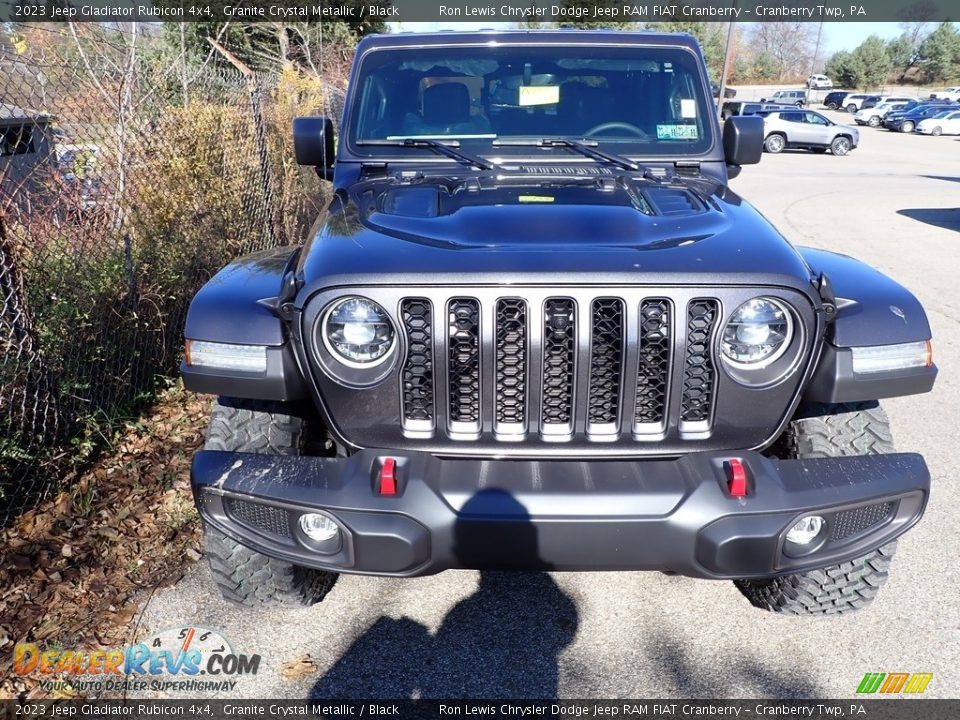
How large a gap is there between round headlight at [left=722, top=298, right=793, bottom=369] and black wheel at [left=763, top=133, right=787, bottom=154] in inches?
997

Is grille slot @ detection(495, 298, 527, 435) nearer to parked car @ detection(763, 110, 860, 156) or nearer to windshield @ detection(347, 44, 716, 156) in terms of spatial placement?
windshield @ detection(347, 44, 716, 156)

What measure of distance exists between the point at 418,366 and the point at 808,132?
26154mm

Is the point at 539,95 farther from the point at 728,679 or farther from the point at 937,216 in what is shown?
the point at 937,216

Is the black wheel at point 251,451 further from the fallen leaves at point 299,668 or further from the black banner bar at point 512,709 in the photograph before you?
the black banner bar at point 512,709

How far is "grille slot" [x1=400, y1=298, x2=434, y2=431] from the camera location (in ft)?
6.84

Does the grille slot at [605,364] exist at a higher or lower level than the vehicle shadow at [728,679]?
higher

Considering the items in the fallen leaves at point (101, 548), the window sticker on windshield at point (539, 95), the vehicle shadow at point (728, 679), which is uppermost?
the window sticker on windshield at point (539, 95)

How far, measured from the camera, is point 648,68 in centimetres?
344

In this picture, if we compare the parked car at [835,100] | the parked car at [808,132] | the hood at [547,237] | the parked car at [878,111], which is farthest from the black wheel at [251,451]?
the parked car at [835,100]

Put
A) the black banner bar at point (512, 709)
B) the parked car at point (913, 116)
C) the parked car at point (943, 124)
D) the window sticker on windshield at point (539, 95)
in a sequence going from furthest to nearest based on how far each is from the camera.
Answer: the parked car at point (913, 116), the parked car at point (943, 124), the window sticker on windshield at point (539, 95), the black banner bar at point (512, 709)

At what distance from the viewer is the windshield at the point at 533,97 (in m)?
3.31

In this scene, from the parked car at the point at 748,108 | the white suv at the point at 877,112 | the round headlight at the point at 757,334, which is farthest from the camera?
the white suv at the point at 877,112

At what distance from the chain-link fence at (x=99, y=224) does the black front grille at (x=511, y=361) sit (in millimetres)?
2338

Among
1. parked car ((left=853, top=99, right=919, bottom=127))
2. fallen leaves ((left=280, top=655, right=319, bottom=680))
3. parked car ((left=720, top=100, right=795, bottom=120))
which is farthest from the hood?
parked car ((left=853, top=99, right=919, bottom=127))
